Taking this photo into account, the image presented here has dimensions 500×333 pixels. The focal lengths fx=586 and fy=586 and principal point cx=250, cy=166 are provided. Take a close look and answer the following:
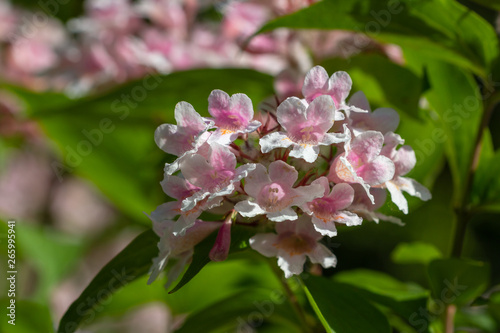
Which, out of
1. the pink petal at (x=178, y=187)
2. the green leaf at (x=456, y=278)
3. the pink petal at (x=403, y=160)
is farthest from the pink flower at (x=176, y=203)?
the green leaf at (x=456, y=278)

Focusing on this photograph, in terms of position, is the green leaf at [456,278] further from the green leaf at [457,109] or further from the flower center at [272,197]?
the flower center at [272,197]

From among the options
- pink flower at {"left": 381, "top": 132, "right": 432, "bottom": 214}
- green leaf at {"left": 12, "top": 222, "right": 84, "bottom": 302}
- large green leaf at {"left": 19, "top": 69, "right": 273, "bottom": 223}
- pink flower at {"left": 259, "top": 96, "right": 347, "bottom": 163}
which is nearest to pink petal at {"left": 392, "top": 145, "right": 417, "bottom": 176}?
pink flower at {"left": 381, "top": 132, "right": 432, "bottom": 214}

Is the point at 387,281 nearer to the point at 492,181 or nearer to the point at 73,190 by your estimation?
the point at 492,181

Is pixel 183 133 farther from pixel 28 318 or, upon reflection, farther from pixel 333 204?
pixel 28 318

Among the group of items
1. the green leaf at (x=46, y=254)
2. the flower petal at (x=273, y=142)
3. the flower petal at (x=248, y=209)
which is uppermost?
the flower petal at (x=273, y=142)

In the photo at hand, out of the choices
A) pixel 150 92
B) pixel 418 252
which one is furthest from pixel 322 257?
pixel 150 92

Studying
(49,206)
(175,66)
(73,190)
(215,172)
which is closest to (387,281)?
(215,172)
